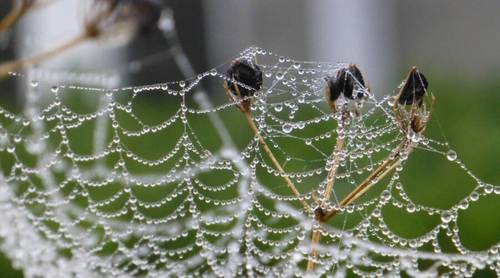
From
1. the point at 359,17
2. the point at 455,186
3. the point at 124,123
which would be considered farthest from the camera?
the point at 359,17

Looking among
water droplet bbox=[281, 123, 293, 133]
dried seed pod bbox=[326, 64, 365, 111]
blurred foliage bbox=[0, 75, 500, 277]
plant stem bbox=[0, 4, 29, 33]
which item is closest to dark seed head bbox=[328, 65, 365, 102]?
dried seed pod bbox=[326, 64, 365, 111]

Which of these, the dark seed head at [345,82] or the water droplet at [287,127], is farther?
the water droplet at [287,127]

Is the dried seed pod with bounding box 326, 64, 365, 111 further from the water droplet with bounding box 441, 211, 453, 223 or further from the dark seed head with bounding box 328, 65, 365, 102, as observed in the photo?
the water droplet with bounding box 441, 211, 453, 223

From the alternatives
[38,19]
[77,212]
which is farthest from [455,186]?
[38,19]

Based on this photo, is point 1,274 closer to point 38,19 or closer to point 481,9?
point 38,19

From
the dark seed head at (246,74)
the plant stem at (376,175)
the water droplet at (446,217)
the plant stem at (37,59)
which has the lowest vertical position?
the water droplet at (446,217)

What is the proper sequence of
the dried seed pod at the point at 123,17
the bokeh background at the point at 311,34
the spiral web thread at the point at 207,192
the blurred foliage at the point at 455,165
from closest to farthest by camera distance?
1. the spiral web thread at the point at 207,192
2. the dried seed pod at the point at 123,17
3. the blurred foliage at the point at 455,165
4. the bokeh background at the point at 311,34

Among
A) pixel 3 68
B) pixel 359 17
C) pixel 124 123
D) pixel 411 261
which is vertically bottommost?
pixel 411 261

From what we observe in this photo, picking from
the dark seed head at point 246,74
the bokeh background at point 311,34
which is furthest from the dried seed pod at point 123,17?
the bokeh background at point 311,34

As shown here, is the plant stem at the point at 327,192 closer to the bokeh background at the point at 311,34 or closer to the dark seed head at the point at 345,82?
the dark seed head at the point at 345,82
